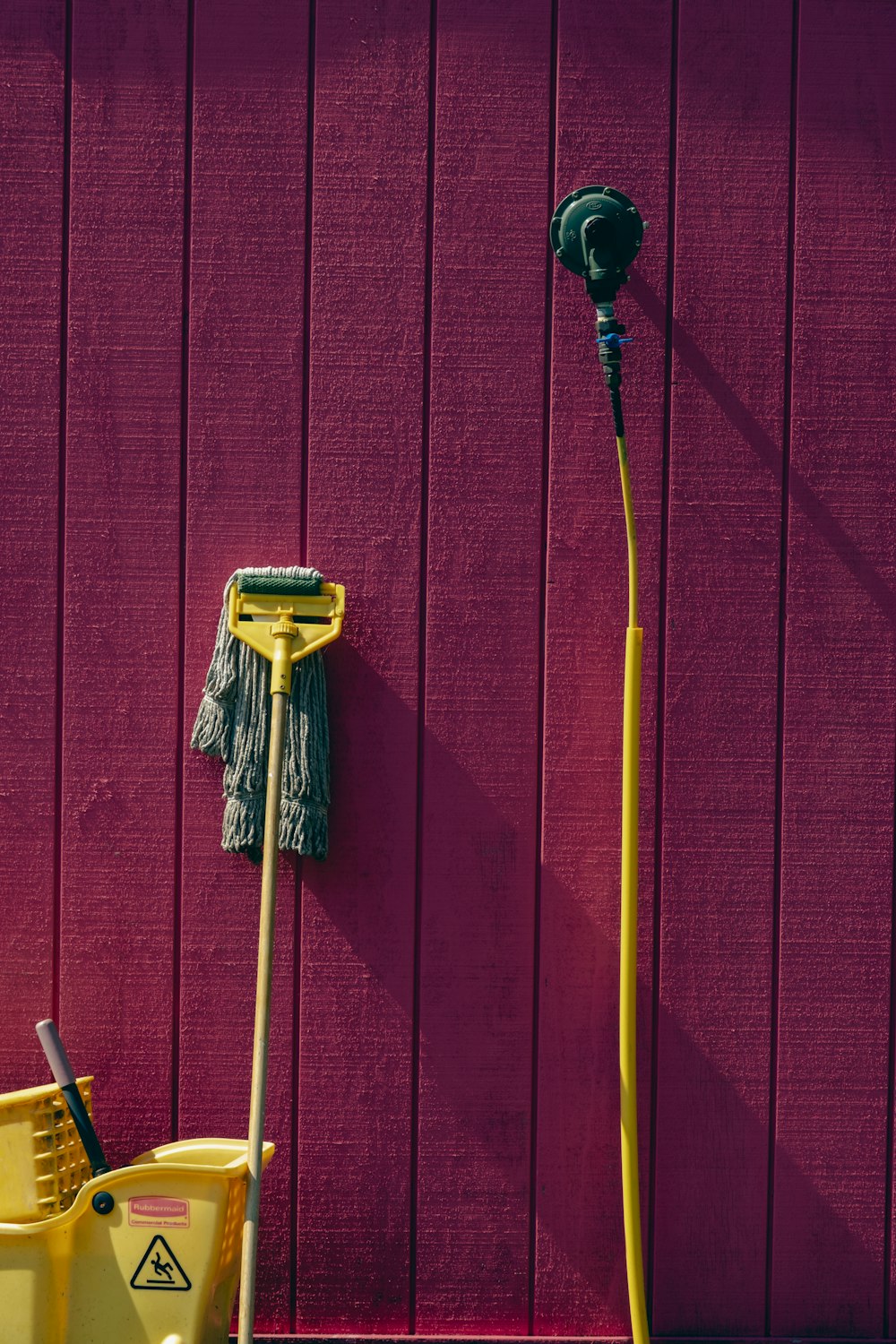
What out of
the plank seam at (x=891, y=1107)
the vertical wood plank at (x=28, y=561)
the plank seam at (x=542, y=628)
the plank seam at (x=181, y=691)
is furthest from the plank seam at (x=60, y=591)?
the plank seam at (x=891, y=1107)

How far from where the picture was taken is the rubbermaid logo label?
1.69 m

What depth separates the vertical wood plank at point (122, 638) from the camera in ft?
6.40

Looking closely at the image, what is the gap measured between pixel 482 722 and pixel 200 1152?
0.83 meters

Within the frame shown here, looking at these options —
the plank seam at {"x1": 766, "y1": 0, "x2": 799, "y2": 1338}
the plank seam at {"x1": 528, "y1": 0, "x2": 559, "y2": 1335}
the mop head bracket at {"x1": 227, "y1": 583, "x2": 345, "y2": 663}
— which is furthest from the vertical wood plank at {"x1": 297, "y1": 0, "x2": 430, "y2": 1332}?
the plank seam at {"x1": 766, "y1": 0, "x2": 799, "y2": 1338}

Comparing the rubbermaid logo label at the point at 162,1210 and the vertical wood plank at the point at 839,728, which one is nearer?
the rubbermaid logo label at the point at 162,1210

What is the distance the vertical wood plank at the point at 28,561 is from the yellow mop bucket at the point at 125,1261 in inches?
13.1

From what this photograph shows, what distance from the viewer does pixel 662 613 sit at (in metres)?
1.97

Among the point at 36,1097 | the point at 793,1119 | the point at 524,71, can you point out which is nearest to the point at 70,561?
the point at 36,1097

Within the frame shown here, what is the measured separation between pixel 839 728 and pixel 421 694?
71cm

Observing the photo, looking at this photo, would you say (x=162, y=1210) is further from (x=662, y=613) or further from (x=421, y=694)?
(x=662, y=613)

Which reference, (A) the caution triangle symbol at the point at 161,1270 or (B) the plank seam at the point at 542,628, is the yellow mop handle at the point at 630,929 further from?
(A) the caution triangle symbol at the point at 161,1270

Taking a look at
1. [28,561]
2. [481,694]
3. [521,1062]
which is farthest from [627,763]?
[28,561]

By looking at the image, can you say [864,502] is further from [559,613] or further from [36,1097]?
[36,1097]

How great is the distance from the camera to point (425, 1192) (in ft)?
6.40
